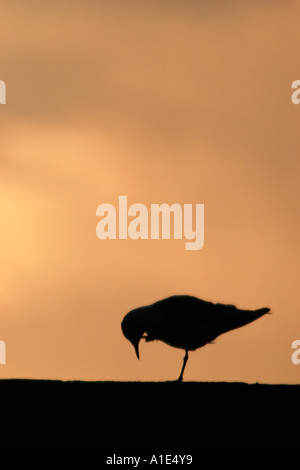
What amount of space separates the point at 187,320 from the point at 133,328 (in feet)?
3.94

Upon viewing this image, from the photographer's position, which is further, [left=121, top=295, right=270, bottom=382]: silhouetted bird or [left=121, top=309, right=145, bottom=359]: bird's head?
[left=121, top=309, right=145, bottom=359]: bird's head

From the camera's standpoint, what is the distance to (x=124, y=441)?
33.8 feet

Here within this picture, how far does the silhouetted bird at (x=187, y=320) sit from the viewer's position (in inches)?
565

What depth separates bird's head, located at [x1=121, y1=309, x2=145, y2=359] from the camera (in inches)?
586

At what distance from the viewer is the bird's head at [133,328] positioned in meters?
14.9

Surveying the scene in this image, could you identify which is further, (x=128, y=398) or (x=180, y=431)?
(x=128, y=398)

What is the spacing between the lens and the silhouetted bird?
14359 millimetres

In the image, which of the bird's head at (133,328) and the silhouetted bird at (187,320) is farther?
the bird's head at (133,328)

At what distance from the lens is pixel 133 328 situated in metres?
15.1

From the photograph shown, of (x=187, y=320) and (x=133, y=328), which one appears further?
(x=133, y=328)

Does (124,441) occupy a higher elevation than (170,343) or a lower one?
lower
